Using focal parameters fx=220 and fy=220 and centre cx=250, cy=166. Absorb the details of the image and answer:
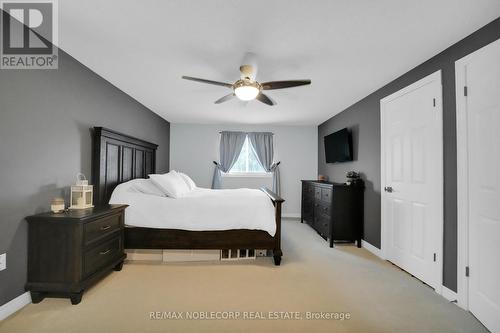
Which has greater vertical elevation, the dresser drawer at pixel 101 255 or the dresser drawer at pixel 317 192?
the dresser drawer at pixel 317 192

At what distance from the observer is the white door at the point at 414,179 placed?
7.16 ft

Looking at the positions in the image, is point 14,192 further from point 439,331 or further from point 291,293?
point 439,331

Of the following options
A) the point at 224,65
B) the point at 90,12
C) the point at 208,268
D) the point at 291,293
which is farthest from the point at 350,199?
the point at 90,12

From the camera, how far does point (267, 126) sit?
223 inches

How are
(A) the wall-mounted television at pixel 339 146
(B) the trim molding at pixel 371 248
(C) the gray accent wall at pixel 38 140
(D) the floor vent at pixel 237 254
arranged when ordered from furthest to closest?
(A) the wall-mounted television at pixel 339 146 → (B) the trim molding at pixel 371 248 → (D) the floor vent at pixel 237 254 → (C) the gray accent wall at pixel 38 140

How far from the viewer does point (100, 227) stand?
2158mm

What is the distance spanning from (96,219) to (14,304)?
2.64 feet

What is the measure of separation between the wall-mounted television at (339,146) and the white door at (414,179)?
2.97 ft

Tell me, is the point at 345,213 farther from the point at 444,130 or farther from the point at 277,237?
the point at 444,130

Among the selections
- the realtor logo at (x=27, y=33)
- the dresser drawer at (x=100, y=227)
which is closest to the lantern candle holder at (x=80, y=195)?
the dresser drawer at (x=100, y=227)

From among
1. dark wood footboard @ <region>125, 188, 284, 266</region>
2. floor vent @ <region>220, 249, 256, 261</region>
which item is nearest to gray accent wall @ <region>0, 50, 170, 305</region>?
dark wood footboard @ <region>125, 188, 284, 266</region>

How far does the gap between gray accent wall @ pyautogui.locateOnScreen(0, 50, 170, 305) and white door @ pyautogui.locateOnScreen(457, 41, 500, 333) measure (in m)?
3.70

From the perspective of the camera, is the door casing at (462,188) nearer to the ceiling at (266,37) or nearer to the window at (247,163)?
the ceiling at (266,37)

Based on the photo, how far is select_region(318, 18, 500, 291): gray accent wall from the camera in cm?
200
